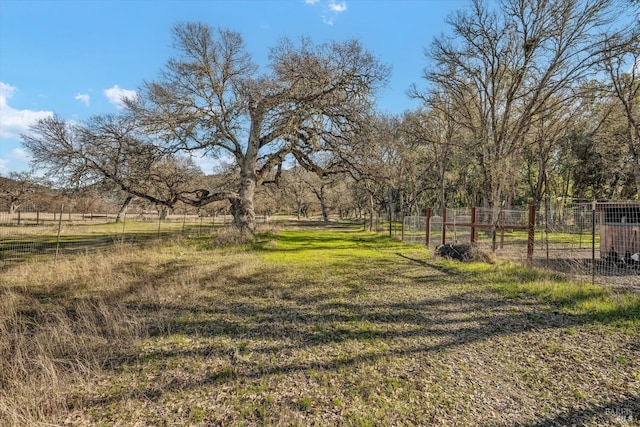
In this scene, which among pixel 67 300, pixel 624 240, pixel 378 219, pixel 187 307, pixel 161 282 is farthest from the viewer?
pixel 378 219

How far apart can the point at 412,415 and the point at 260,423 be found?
1.35 meters

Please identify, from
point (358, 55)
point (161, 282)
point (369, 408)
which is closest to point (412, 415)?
point (369, 408)

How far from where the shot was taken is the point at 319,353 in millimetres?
4008

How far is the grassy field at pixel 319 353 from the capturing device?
9.43 ft

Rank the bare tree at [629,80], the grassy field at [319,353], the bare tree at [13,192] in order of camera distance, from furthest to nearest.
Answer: the bare tree at [13,192] < the bare tree at [629,80] < the grassy field at [319,353]

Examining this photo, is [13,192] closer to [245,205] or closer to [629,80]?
[245,205]

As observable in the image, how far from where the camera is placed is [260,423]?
2.72 meters

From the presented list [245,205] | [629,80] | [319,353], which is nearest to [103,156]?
[245,205]

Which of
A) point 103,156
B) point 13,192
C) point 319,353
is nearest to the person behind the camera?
point 319,353

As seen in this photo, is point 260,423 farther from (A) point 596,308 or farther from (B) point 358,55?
(B) point 358,55

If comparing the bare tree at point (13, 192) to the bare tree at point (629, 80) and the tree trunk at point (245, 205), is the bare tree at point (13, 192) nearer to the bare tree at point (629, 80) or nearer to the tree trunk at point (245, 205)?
the tree trunk at point (245, 205)

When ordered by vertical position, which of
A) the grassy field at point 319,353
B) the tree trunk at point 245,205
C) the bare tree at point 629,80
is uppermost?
the bare tree at point 629,80

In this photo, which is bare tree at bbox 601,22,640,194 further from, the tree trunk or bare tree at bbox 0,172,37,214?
bare tree at bbox 0,172,37,214

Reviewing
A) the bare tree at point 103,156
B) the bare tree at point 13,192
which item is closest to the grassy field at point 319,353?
the bare tree at point 103,156
